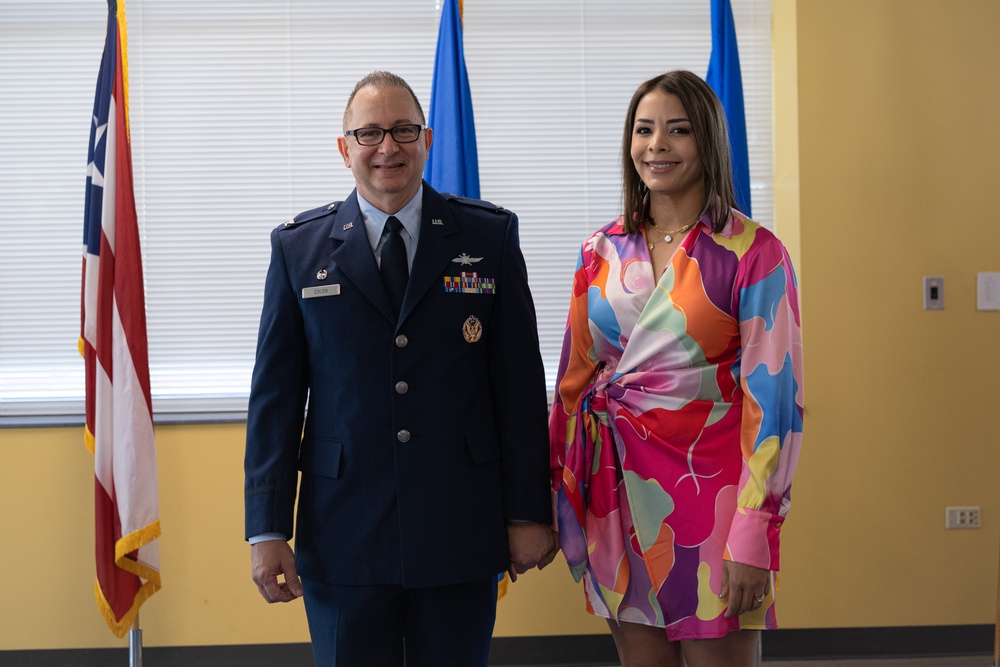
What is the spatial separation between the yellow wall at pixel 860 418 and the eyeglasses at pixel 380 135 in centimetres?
179

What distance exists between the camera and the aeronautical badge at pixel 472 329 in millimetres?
1527

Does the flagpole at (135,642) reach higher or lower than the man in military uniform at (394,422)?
lower

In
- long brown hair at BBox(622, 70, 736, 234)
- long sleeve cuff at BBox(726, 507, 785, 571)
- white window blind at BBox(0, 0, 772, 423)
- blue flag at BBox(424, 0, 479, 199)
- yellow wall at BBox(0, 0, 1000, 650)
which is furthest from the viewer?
white window blind at BBox(0, 0, 772, 423)

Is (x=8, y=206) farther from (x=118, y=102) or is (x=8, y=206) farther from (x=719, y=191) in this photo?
(x=719, y=191)

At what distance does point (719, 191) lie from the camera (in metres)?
1.60

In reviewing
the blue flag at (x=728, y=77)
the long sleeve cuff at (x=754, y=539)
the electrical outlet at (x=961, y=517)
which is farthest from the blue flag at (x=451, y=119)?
the electrical outlet at (x=961, y=517)

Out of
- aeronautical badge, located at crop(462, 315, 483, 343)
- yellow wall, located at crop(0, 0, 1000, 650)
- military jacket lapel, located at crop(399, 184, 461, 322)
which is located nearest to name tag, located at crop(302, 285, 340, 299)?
military jacket lapel, located at crop(399, 184, 461, 322)

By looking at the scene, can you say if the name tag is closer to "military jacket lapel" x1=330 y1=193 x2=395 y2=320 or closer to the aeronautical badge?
"military jacket lapel" x1=330 y1=193 x2=395 y2=320

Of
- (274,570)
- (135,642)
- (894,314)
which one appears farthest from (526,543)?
(894,314)

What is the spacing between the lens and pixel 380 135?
4.96 ft

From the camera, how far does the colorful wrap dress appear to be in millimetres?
1486

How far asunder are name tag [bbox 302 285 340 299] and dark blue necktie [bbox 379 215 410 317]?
0.09 meters

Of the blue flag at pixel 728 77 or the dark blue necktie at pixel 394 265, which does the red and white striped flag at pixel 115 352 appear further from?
the blue flag at pixel 728 77

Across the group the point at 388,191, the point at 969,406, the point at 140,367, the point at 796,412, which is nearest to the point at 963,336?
the point at 969,406
